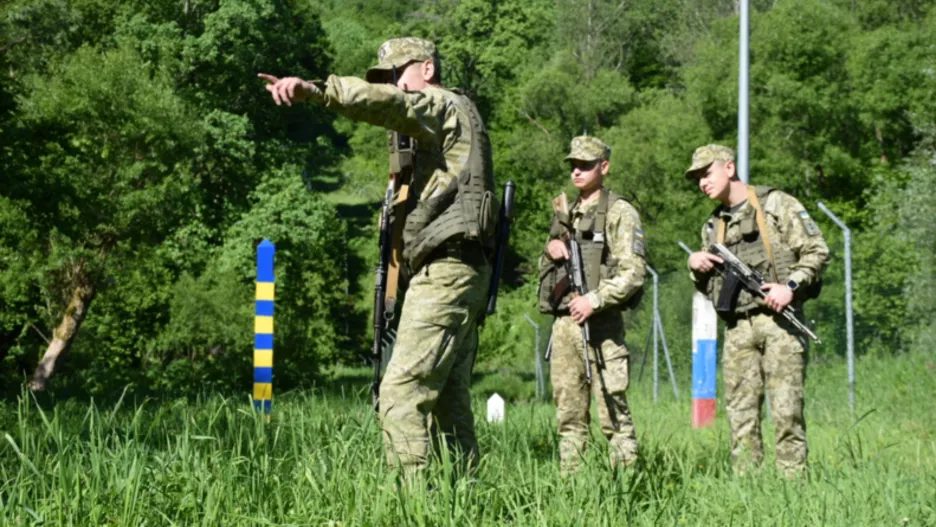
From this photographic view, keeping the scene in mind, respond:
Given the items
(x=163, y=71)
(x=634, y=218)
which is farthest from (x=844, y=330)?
(x=163, y=71)

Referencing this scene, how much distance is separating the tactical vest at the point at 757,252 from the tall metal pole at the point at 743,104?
18.1 feet

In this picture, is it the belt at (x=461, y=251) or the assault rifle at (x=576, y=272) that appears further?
the assault rifle at (x=576, y=272)

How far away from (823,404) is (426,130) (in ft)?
30.8

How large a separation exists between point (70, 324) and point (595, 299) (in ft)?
89.9

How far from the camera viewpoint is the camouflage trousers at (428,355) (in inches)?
219

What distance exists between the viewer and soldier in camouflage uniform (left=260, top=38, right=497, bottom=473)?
555 cm

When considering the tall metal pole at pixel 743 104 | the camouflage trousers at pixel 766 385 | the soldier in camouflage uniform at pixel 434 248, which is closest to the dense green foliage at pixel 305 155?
the tall metal pole at pixel 743 104

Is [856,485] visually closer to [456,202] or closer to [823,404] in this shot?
[456,202]

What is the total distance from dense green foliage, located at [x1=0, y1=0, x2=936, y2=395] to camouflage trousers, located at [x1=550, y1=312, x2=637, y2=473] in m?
9.91

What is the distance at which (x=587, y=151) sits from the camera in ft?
25.1

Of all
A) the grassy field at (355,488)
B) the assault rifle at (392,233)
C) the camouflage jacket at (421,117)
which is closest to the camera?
the grassy field at (355,488)

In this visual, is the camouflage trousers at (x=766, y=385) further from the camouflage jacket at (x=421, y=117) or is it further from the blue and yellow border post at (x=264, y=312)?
the blue and yellow border post at (x=264, y=312)

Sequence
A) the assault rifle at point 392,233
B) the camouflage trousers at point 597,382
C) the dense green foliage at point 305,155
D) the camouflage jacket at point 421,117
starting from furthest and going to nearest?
1. the dense green foliage at point 305,155
2. the camouflage trousers at point 597,382
3. the assault rifle at point 392,233
4. the camouflage jacket at point 421,117

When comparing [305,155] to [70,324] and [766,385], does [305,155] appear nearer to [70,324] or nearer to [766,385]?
[70,324]
